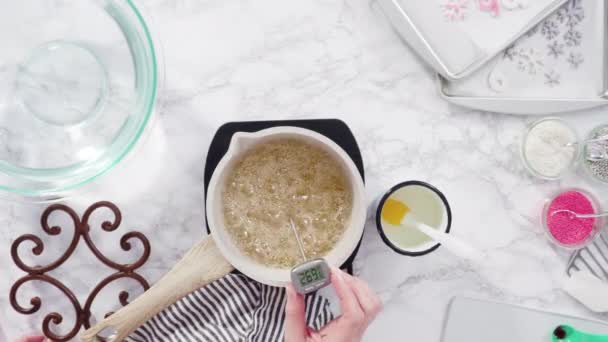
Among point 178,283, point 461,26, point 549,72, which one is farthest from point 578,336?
point 178,283

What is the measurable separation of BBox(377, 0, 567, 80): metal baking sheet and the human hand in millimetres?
351

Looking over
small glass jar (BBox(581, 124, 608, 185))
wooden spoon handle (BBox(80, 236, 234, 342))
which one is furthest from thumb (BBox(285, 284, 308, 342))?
small glass jar (BBox(581, 124, 608, 185))

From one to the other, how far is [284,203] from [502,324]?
423 mm

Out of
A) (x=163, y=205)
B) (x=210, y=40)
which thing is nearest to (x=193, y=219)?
(x=163, y=205)

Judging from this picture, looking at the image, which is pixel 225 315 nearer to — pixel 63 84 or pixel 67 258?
pixel 67 258

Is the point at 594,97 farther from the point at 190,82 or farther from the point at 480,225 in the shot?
the point at 190,82

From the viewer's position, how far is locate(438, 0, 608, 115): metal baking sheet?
34.8 inches

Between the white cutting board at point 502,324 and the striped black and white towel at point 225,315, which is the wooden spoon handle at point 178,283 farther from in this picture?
the white cutting board at point 502,324

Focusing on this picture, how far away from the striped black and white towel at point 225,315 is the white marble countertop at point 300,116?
0.10 metres

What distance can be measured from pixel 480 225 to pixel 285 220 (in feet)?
1.07

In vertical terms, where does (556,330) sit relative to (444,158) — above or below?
below

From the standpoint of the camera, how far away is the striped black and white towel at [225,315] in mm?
803

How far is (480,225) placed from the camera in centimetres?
92

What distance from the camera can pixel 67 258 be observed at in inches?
34.1
